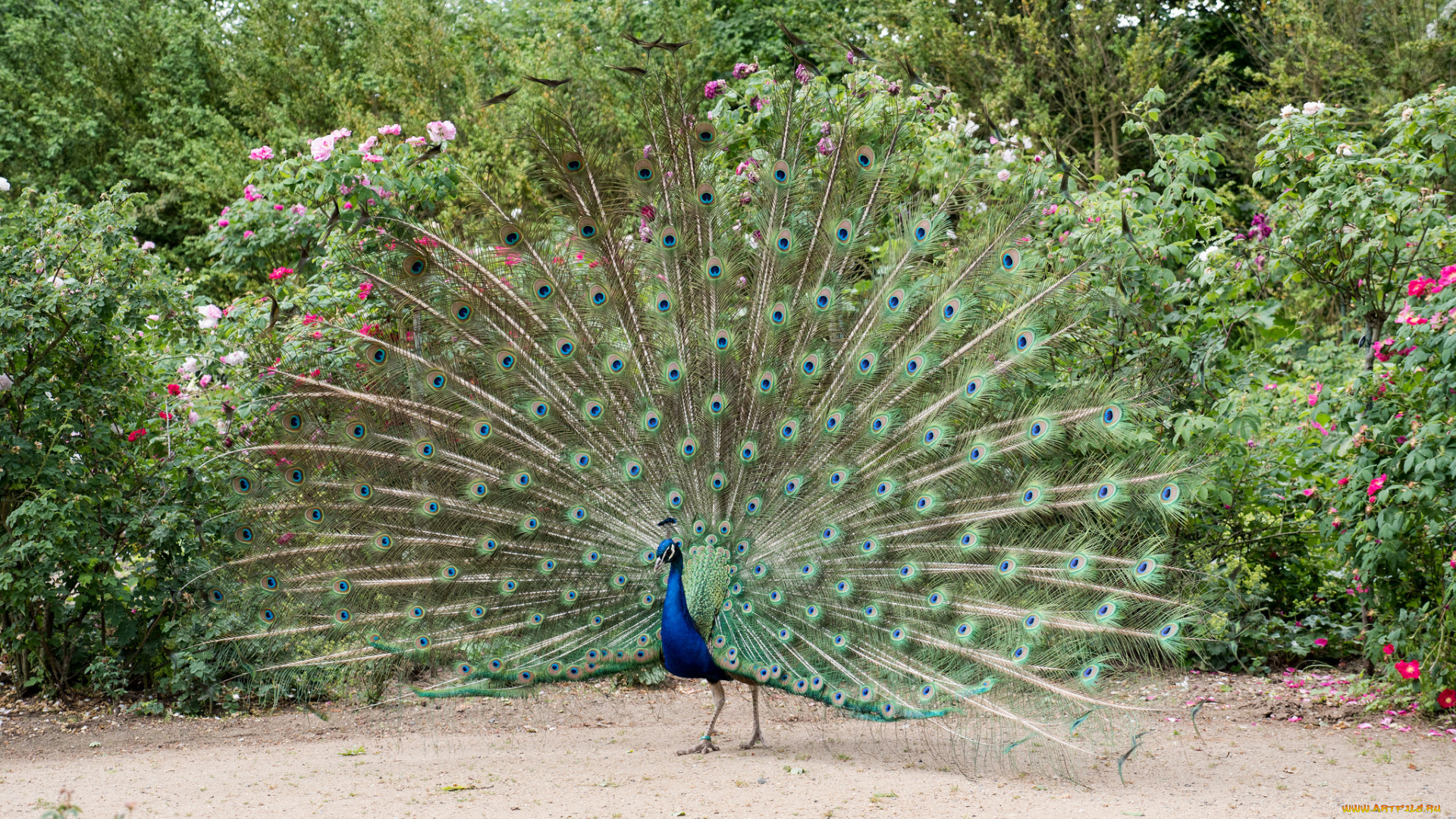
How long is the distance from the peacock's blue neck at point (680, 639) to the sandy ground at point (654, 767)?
48cm

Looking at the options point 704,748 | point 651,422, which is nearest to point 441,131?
point 651,422

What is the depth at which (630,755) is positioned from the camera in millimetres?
5793

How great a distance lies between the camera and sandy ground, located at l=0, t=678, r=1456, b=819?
4.82 metres

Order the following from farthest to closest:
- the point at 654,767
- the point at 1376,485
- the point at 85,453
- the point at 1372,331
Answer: the point at 1372,331, the point at 85,453, the point at 1376,485, the point at 654,767

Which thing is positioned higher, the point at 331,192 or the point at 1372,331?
the point at 331,192

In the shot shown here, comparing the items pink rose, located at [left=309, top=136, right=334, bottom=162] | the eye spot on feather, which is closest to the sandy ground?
the eye spot on feather

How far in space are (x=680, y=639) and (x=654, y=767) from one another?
730mm

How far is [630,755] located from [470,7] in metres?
16.5

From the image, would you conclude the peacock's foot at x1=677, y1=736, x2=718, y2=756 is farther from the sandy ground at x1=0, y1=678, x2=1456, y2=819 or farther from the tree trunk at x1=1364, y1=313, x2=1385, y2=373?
the tree trunk at x1=1364, y1=313, x2=1385, y2=373

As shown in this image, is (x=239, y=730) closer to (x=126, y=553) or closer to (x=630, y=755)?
(x=126, y=553)

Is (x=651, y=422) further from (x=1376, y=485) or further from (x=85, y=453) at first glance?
(x=1376, y=485)

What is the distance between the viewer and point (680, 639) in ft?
17.0

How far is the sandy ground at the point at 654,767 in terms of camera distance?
482cm

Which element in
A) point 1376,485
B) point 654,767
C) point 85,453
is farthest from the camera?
point 85,453
